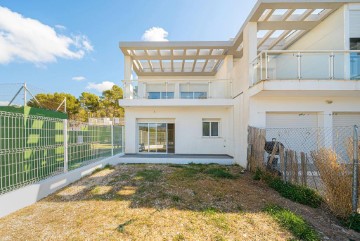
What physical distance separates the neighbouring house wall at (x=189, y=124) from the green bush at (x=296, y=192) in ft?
22.1

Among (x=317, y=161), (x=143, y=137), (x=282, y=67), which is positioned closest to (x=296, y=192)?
(x=317, y=161)

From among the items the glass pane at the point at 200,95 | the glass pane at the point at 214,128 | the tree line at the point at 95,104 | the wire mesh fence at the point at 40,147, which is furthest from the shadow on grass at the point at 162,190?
the tree line at the point at 95,104

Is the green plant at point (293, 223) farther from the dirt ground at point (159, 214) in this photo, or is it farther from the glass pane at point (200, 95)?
the glass pane at point (200, 95)

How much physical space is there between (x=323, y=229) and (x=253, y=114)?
597 cm

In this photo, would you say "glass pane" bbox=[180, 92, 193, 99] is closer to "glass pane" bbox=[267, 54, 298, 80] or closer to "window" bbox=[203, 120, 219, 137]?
"window" bbox=[203, 120, 219, 137]

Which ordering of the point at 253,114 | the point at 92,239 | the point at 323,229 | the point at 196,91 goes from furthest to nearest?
the point at 196,91 < the point at 253,114 < the point at 323,229 < the point at 92,239

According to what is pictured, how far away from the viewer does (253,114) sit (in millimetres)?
9172

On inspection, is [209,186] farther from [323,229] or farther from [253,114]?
[253,114]

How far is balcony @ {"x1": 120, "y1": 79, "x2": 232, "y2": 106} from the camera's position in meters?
12.3

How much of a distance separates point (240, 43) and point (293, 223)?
428 inches

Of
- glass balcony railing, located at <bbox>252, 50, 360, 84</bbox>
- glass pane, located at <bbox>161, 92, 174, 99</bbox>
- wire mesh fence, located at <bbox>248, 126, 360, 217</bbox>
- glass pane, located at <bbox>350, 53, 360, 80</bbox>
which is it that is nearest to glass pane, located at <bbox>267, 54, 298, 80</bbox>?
glass balcony railing, located at <bbox>252, 50, 360, 84</bbox>

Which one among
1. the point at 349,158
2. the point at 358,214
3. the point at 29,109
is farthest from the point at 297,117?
the point at 29,109

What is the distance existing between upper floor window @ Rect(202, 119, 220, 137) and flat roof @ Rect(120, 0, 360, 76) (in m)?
4.80

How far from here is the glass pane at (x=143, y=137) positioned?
13.8 m
